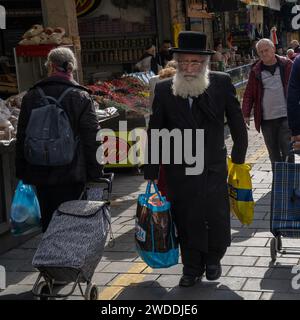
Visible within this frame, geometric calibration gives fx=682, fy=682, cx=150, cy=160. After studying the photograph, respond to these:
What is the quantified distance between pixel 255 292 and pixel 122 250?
172 centimetres

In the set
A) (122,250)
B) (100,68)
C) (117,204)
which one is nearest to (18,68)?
(117,204)

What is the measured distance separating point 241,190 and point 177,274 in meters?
0.85

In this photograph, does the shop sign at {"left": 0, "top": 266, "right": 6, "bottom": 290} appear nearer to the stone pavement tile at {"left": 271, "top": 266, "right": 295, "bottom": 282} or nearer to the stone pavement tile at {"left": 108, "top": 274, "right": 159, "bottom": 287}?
the stone pavement tile at {"left": 108, "top": 274, "right": 159, "bottom": 287}

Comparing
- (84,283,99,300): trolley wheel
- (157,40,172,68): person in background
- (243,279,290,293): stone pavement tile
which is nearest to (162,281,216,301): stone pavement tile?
(243,279,290,293): stone pavement tile

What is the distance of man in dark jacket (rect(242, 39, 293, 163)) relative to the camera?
25.0 feet

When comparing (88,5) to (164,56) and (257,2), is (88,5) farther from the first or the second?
(257,2)

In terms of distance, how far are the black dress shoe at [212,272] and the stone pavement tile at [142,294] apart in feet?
1.14

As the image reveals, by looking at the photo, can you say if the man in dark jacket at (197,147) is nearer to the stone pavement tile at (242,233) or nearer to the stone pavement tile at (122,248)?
the stone pavement tile at (122,248)

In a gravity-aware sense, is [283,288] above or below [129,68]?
below

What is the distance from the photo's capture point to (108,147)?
943 centimetres

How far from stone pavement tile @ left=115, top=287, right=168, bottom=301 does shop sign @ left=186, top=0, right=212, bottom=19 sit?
11697 mm

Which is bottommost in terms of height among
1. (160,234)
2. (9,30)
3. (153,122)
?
(160,234)

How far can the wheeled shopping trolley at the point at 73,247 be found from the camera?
4.54 m
